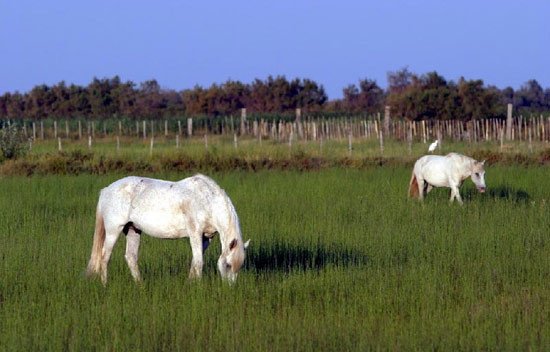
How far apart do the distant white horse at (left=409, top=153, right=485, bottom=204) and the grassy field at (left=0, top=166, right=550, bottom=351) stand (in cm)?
133

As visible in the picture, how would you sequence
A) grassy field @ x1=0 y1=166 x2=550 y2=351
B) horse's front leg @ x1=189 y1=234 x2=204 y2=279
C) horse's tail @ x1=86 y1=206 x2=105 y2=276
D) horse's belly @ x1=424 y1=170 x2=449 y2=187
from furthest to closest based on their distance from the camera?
horse's belly @ x1=424 y1=170 x2=449 y2=187, horse's tail @ x1=86 y1=206 x2=105 y2=276, horse's front leg @ x1=189 y1=234 x2=204 y2=279, grassy field @ x1=0 y1=166 x2=550 y2=351

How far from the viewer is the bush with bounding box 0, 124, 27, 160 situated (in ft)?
91.6

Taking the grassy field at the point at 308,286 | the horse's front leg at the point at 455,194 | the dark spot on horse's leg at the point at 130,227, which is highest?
the dark spot on horse's leg at the point at 130,227

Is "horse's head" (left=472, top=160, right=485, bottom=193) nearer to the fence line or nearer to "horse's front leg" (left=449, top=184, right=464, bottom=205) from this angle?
"horse's front leg" (left=449, top=184, right=464, bottom=205)

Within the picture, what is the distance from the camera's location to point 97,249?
10.9m

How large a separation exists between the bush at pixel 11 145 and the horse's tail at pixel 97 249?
56.8 feet

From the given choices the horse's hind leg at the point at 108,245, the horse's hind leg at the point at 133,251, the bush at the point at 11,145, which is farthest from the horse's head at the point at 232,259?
the bush at the point at 11,145

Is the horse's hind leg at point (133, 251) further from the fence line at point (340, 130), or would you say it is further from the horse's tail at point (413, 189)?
the fence line at point (340, 130)

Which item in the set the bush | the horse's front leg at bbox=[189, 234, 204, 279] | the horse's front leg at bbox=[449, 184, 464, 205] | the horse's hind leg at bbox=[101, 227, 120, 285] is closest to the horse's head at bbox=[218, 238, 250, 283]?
the horse's front leg at bbox=[189, 234, 204, 279]

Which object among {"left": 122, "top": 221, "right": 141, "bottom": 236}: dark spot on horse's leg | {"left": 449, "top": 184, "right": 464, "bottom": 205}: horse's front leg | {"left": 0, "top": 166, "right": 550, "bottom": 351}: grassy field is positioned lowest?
{"left": 0, "top": 166, "right": 550, "bottom": 351}: grassy field

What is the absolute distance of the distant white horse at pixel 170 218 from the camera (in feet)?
32.7

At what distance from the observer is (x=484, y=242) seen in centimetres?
1280

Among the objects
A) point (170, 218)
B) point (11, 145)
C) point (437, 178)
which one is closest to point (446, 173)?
point (437, 178)

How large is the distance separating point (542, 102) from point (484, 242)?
81531 millimetres
